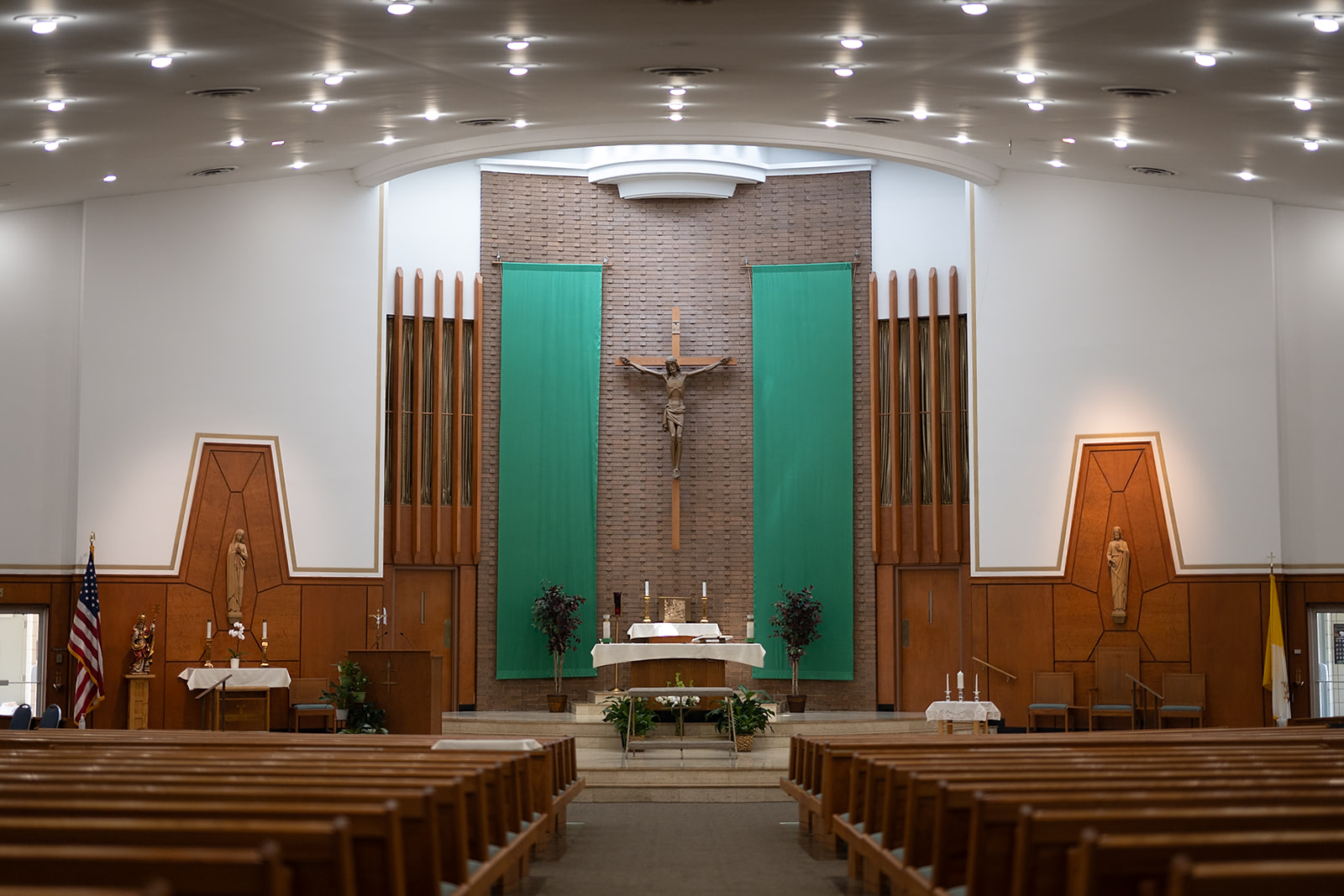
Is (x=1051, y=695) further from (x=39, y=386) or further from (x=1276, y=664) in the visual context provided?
(x=39, y=386)

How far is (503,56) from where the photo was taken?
1002 centimetres

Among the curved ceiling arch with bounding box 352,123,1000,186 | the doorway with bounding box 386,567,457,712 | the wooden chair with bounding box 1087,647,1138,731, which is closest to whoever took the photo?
the wooden chair with bounding box 1087,647,1138,731

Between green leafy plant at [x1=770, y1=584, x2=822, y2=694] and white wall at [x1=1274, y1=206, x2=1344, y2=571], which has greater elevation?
white wall at [x1=1274, y1=206, x2=1344, y2=571]

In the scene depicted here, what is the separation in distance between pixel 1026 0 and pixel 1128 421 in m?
6.39

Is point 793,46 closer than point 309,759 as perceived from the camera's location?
No

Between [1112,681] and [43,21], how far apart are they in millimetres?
10836

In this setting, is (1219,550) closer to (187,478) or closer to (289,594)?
(289,594)

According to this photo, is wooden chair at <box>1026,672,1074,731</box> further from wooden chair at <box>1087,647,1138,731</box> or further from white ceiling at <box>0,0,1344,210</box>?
white ceiling at <box>0,0,1344,210</box>

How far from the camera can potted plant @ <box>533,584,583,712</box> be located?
14.8 metres

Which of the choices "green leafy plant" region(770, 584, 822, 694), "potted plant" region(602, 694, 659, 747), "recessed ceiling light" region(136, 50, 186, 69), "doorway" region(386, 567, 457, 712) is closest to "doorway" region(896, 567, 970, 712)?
"green leafy plant" region(770, 584, 822, 694)

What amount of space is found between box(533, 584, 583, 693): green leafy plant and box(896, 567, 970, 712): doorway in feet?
12.0

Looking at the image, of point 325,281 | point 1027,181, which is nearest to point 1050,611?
point 1027,181

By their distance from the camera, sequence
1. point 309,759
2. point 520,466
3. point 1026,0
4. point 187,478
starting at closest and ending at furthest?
point 309,759 → point 1026,0 → point 187,478 → point 520,466

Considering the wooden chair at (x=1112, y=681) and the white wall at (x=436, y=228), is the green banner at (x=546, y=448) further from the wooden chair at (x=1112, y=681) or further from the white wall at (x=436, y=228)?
the wooden chair at (x=1112, y=681)
